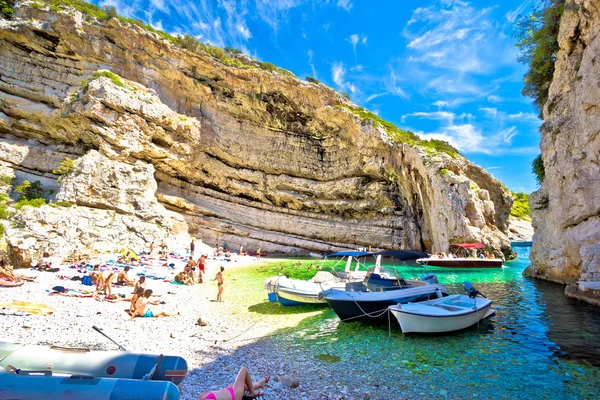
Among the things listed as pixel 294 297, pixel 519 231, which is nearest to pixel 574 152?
pixel 294 297

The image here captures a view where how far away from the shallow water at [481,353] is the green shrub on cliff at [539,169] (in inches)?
509

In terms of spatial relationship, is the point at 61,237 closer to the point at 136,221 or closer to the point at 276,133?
the point at 136,221

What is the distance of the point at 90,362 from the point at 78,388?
3.35ft

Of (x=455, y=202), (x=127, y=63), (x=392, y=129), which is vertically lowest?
(x=455, y=202)

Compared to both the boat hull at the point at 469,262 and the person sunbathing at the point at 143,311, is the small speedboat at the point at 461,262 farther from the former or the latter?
the person sunbathing at the point at 143,311

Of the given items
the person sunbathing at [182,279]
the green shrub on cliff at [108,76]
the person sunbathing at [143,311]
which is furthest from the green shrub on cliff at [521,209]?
the green shrub on cliff at [108,76]

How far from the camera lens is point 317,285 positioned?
14.6 metres

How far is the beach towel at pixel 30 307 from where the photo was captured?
962cm

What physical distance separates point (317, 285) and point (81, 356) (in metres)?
10.9

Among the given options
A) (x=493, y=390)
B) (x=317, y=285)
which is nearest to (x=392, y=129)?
(x=317, y=285)

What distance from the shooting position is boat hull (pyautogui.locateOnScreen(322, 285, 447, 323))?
10977 millimetres

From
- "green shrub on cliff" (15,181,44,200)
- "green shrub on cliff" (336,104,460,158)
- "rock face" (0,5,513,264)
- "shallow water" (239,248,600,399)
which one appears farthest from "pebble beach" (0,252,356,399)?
"green shrub on cliff" (336,104,460,158)

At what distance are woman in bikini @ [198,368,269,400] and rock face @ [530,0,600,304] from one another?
15.4 m

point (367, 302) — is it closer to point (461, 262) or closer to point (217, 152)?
point (461, 262)
